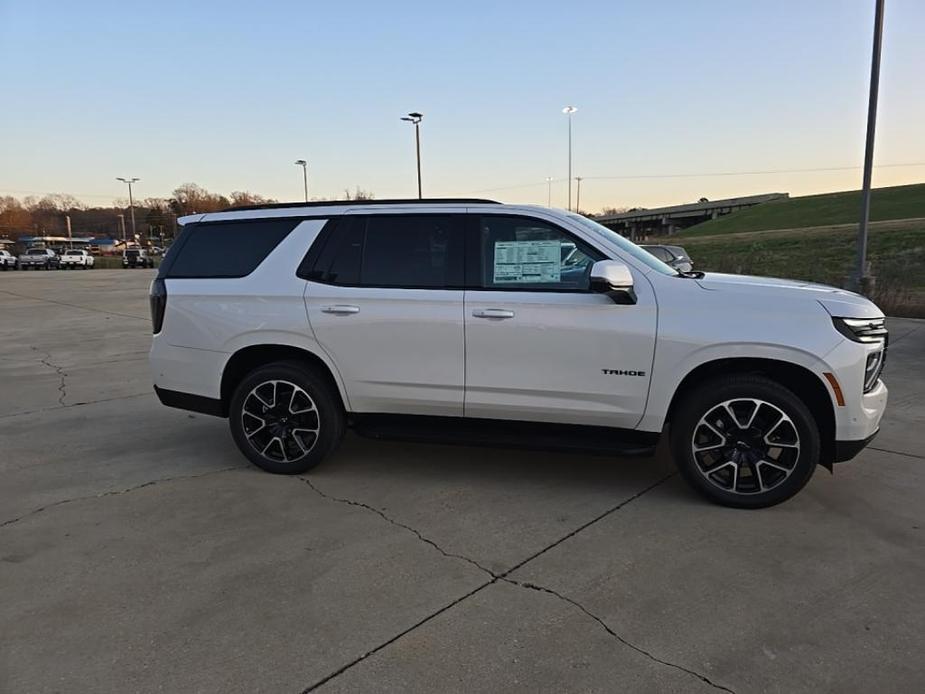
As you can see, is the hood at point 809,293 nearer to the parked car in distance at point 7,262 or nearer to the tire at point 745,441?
the tire at point 745,441

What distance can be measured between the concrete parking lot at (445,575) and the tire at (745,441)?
0.18 metres

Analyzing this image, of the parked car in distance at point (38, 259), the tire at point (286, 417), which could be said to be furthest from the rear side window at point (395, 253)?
the parked car in distance at point (38, 259)

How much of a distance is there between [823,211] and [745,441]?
90289 mm

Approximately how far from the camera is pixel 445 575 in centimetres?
317

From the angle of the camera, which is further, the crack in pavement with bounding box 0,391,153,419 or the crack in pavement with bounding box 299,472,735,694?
the crack in pavement with bounding box 0,391,153,419

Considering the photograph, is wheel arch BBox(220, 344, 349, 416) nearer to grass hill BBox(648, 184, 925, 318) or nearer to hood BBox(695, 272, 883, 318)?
hood BBox(695, 272, 883, 318)

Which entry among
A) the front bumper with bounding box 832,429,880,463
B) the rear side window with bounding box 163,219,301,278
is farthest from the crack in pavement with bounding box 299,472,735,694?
the rear side window with bounding box 163,219,301,278

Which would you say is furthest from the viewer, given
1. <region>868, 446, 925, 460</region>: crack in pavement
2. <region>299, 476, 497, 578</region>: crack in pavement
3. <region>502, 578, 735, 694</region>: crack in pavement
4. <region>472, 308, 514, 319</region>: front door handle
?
<region>868, 446, 925, 460</region>: crack in pavement

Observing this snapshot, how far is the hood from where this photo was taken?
3668mm

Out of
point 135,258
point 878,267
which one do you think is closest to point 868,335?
point 878,267

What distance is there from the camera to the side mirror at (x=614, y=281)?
3652 mm

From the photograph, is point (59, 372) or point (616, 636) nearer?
point (616, 636)

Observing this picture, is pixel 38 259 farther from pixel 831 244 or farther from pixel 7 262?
pixel 831 244

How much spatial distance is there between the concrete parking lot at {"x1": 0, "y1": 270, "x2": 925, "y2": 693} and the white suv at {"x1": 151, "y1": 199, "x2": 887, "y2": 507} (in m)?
0.43
